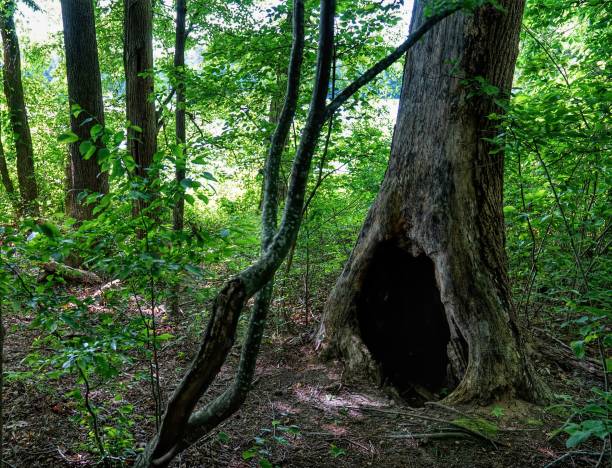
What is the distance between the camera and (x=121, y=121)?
11.4 m

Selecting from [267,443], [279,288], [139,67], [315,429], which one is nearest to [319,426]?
[315,429]

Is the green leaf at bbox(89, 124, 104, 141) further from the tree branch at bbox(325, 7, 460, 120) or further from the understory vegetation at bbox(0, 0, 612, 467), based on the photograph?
the tree branch at bbox(325, 7, 460, 120)

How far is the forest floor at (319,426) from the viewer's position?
125 inches

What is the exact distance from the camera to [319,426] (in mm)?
3732

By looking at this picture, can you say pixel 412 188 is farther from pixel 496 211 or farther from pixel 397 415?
pixel 397 415

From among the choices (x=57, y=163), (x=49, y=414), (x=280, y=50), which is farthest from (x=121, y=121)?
(x=49, y=414)

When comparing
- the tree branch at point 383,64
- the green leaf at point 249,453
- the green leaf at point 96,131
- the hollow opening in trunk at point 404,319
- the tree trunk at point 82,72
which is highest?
the tree trunk at point 82,72

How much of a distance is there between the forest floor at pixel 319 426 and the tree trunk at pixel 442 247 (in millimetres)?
390

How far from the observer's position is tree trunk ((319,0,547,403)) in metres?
4.11

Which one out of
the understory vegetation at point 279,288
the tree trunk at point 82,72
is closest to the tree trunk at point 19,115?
the tree trunk at point 82,72

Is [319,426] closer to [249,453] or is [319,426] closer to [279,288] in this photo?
[249,453]

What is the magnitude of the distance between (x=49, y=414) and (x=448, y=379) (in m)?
3.84

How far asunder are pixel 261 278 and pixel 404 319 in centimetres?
347

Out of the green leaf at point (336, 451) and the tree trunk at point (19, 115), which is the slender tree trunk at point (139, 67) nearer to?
the green leaf at point (336, 451)
